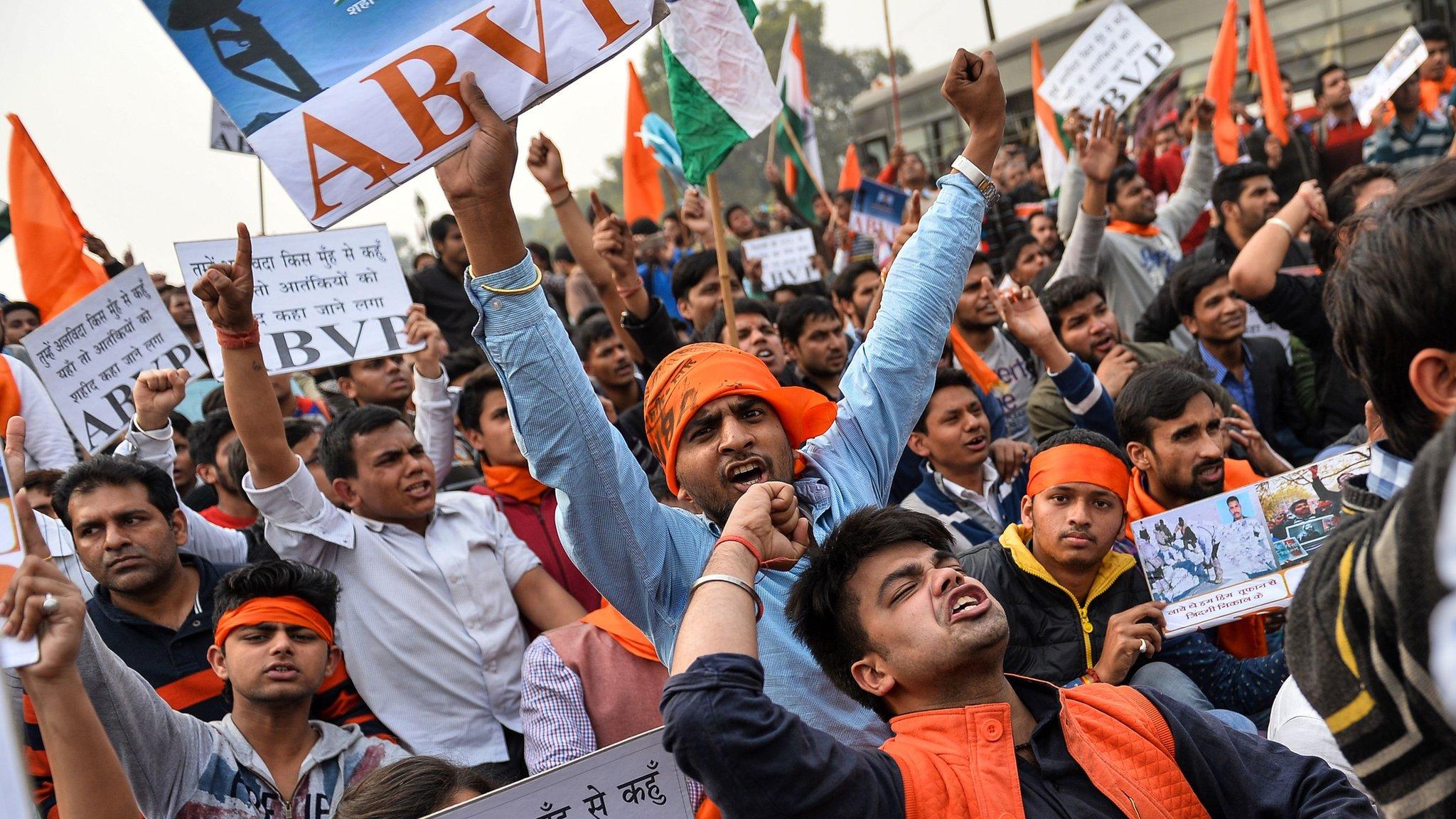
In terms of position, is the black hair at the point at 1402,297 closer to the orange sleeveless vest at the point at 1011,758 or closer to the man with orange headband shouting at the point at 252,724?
the orange sleeveless vest at the point at 1011,758

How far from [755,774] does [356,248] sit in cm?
409

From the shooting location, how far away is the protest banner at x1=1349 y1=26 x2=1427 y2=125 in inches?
322

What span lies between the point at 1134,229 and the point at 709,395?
532 cm

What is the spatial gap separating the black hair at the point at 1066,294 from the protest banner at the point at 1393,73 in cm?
411

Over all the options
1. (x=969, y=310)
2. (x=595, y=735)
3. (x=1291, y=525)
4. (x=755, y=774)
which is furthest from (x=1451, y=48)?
(x=755, y=774)

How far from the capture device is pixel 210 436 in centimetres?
523

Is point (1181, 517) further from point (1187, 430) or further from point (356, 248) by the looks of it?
point (356, 248)

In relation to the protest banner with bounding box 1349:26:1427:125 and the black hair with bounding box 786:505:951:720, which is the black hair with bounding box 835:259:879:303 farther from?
the black hair with bounding box 786:505:951:720

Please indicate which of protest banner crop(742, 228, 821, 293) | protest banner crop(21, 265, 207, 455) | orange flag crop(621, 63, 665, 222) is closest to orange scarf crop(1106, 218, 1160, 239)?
protest banner crop(742, 228, 821, 293)

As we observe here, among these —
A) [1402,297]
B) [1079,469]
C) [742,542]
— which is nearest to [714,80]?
[1079,469]

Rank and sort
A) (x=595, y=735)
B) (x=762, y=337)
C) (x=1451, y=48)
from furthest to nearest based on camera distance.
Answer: (x=1451, y=48) < (x=762, y=337) < (x=595, y=735)

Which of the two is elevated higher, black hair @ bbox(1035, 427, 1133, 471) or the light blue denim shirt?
the light blue denim shirt

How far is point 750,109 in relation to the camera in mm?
4789

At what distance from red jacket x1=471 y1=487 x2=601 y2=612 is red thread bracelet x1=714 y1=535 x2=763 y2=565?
7.39 feet
